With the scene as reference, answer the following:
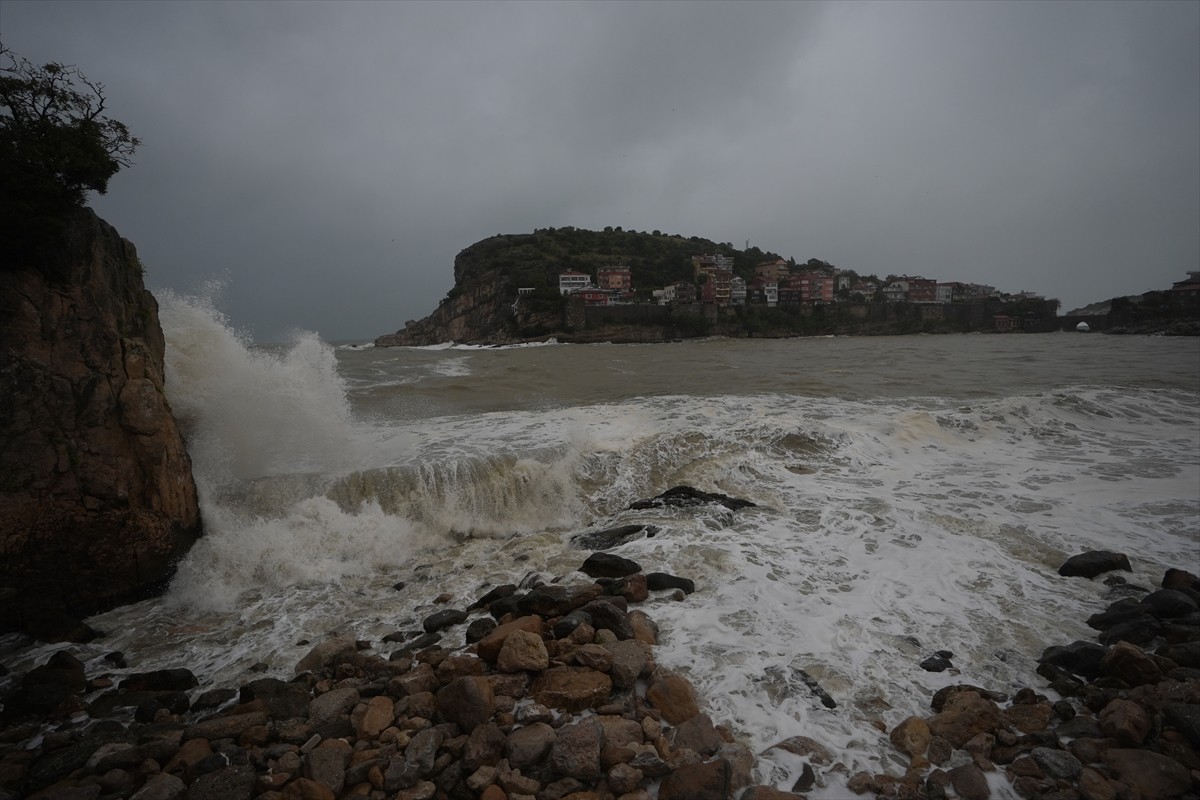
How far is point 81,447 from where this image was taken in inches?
239

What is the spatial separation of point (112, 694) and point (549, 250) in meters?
115

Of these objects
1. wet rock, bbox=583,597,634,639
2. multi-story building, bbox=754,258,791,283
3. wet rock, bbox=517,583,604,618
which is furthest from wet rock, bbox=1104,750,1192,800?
multi-story building, bbox=754,258,791,283

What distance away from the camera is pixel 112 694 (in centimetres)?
457

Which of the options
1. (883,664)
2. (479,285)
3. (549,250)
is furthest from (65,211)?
(549,250)

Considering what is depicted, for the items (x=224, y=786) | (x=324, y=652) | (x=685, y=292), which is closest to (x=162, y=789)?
(x=224, y=786)

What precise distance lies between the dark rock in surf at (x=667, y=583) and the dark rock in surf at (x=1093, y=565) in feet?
15.1

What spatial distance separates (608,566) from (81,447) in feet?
20.8

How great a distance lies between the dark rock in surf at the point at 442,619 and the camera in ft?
17.8

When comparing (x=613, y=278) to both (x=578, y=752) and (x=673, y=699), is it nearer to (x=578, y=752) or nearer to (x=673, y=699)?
(x=673, y=699)

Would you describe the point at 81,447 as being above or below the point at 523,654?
above

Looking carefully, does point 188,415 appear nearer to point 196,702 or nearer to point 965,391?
point 196,702

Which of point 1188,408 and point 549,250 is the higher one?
point 549,250

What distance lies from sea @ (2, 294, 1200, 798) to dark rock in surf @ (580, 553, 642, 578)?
30cm

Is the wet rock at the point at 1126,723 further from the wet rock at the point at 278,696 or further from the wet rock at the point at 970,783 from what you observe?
the wet rock at the point at 278,696
